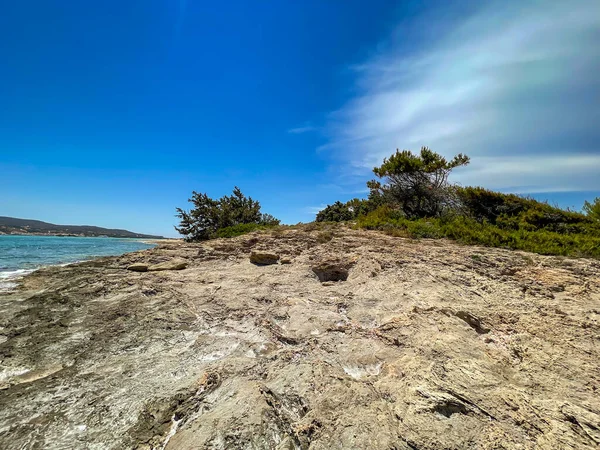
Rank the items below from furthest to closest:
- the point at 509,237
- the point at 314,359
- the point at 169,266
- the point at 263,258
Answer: the point at 509,237 < the point at 263,258 < the point at 169,266 < the point at 314,359

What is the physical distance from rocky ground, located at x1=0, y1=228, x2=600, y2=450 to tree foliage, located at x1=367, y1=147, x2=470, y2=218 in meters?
10.8

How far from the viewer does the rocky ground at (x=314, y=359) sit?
7.60 ft

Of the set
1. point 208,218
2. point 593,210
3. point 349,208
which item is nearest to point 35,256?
point 208,218

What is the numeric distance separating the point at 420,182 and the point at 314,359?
667 inches

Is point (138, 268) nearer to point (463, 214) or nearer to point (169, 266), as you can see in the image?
point (169, 266)

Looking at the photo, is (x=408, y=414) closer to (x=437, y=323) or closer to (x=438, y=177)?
(x=437, y=323)

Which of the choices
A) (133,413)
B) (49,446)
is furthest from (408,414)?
(49,446)

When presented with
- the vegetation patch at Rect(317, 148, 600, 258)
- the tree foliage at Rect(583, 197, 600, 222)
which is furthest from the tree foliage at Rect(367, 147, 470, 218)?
the tree foliage at Rect(583, 197, 600, 222)

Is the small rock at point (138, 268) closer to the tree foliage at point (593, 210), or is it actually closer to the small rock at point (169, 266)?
the small rock at point (169, 266)

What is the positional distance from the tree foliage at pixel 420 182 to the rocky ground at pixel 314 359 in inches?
424

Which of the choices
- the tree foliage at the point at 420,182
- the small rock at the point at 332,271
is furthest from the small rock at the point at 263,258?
the tree foliage at the point at 420,182

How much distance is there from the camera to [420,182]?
1775 cm

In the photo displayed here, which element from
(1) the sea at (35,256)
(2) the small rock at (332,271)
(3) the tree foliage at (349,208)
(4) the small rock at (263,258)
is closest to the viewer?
(2) the small rock at (332,271)

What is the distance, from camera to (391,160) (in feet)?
60.1
